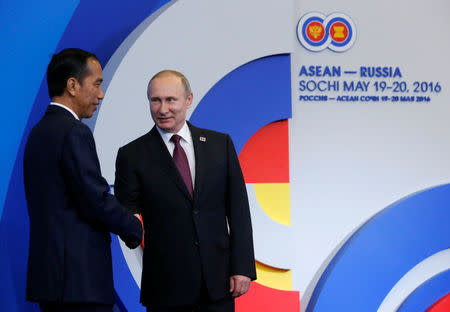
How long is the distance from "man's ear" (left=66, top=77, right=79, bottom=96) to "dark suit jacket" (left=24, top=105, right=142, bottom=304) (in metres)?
0.12

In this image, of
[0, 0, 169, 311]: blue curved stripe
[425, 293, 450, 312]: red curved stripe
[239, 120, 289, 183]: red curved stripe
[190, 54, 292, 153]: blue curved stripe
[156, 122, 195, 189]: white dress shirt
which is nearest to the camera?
[156, 122, 195, 189]: white dress shirt

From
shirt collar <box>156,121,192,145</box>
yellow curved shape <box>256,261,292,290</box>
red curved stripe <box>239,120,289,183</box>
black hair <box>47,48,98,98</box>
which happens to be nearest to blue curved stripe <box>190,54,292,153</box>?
red curved stripe <box>239,120,289,183</box>

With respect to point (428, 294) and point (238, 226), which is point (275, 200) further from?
point (238, 226)

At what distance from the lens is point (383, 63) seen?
13.5 feet

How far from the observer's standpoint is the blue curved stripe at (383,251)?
12.7 ft

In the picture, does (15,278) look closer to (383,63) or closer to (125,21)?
(125,21)

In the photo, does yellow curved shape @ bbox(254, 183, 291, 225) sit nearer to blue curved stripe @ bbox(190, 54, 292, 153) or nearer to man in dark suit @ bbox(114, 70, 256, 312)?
blue curved stripe @ bbox(190, 54, 292, 153)

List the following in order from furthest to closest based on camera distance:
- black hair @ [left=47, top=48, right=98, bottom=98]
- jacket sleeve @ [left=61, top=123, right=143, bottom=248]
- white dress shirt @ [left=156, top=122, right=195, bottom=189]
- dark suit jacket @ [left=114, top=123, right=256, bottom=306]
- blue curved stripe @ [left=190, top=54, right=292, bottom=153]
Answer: blue curved stripe @ [left=190, top=54, right=292, bottom=153] → white dress shirt @ [left=156, top=122, right=195, bottom=189] → dark suit jacket @ [left=114, top=123, right=256, bottom=306] → black hair @ [left=47, top=48, right=98, bottom=98] → jacket sleeve @ [left=61, top=123, right=143, bottom=248]

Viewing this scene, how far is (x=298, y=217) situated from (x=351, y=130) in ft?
2.43

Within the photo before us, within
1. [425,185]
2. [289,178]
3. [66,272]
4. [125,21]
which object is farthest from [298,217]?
[66,272]

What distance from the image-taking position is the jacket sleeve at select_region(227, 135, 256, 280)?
2.33 meters

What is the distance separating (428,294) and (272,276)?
1.15m

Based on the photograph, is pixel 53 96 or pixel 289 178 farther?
pixel 289 178

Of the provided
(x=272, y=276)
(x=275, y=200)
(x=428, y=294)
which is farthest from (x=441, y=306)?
(x=275, y=200)
